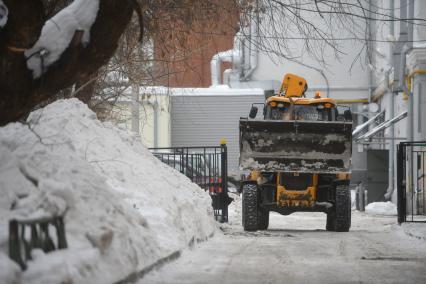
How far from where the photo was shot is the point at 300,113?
1908 cm

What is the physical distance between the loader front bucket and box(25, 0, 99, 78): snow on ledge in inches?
351

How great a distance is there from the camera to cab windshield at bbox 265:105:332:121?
19.0 m

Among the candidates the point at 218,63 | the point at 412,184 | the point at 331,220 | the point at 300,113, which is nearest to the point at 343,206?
the point at 331,220

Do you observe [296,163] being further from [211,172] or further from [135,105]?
[135,105]

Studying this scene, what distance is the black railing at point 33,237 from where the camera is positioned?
6996 millimetres

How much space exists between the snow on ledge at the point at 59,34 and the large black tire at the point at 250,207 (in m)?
9.26

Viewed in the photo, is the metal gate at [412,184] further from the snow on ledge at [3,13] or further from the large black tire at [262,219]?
the snow on ledge at [3,13]

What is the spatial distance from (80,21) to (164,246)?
334 cm

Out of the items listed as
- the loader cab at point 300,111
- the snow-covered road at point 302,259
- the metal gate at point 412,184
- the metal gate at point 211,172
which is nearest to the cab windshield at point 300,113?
the loader cab at point 300,111

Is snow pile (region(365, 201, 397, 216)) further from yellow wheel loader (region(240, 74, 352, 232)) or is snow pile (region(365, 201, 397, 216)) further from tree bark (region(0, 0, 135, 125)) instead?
tree bark (region(0, 0, 135, 125))

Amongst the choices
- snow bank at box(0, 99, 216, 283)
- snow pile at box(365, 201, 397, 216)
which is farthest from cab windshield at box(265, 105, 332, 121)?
snow pile at box(365, 201, 397, 216)

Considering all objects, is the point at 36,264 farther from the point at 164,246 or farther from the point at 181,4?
the point at 181,4

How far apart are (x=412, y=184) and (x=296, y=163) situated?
4.25 metres

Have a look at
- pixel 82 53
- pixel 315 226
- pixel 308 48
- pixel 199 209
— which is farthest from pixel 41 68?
pixel 315 226
